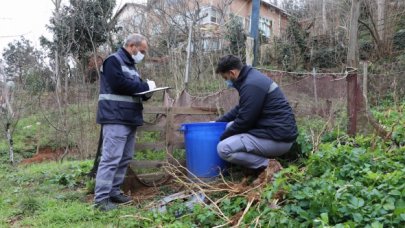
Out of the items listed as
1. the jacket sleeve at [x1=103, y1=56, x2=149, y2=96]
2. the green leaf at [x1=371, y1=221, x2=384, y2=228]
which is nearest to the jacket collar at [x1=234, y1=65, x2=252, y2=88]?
the jacket sleeve at [x1=103, y1=56, x2=149, y2=96]

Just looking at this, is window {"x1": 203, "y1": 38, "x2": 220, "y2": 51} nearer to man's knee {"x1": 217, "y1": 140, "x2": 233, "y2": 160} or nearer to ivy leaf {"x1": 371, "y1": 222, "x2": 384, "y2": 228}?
man's knee {"x1": 217, "y1": 140, "x2": 233, "y2": 160}

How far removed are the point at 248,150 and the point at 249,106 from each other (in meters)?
0.40

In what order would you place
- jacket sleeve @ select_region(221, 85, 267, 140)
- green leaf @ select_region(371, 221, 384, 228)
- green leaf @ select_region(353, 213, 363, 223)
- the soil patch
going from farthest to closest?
1. the soil patch
2. jacket sleeve @ select_region(221, 85, 267, 140)
3. green leaf @ select_region(353, 213, 363, 223)
4. green leaf @ select_region(371, 221, 384, 228)

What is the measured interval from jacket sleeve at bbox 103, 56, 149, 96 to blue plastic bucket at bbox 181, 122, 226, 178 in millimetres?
652

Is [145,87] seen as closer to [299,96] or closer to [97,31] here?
[299,96]

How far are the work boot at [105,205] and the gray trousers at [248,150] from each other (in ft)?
3.58

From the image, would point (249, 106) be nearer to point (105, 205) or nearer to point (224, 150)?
point (224, 150)

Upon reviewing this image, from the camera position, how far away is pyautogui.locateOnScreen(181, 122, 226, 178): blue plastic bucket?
3719 millimetres

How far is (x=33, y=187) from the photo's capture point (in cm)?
449

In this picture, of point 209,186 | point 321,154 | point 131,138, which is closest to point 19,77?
point 131,138

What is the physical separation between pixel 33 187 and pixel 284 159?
2.95 m

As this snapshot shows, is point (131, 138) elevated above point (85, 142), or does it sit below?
above

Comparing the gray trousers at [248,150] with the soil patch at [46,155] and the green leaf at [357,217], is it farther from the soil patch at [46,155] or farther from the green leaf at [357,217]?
the soil patch at [46,155]

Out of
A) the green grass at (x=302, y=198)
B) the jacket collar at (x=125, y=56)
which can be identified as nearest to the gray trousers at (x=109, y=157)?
the green grass at (x=302, y=198)
